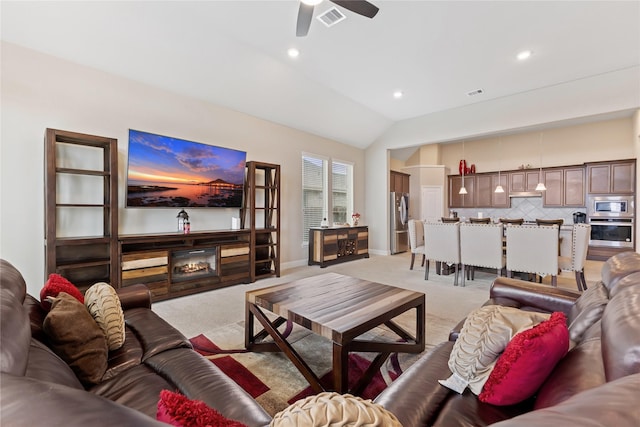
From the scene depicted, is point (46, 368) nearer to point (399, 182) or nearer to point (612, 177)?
point (399, 182)

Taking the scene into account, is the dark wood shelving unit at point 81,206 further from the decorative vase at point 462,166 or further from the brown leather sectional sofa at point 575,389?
the decorative vase at point 462,166

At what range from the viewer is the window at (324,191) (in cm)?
595

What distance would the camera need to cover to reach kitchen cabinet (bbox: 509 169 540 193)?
6863 millimetres

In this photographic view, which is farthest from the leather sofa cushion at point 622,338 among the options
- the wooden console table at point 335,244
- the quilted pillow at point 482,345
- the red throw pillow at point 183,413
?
the wooden console table at point 335,244

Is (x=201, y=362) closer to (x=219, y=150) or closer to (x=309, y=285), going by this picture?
(x=309, y=285)

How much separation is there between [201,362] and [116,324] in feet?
1.69

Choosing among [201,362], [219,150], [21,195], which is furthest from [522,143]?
[21,195]

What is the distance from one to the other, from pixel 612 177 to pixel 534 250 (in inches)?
164

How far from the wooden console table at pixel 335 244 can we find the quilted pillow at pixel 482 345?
14.4 feet

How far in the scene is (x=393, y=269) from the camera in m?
5.37

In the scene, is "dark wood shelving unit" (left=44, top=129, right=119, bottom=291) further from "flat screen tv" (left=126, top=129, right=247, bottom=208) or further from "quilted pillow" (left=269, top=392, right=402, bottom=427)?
"quilted pillow" (left=269, top=392, right=402, bottom=427)

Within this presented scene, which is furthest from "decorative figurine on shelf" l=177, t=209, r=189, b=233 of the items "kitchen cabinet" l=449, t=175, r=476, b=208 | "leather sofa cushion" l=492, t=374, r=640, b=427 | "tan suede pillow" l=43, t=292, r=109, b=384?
"kitchen cabinet" l=449, t=175, r=476, b=208

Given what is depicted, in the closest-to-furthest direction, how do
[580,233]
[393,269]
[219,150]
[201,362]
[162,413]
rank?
[162,413]
[201,362]
[580,233]
[219,150]
[393,269]

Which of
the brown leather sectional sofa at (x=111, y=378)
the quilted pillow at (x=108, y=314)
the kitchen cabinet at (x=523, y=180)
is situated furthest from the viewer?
the kitchen cabinet at (x=523, y=180)
